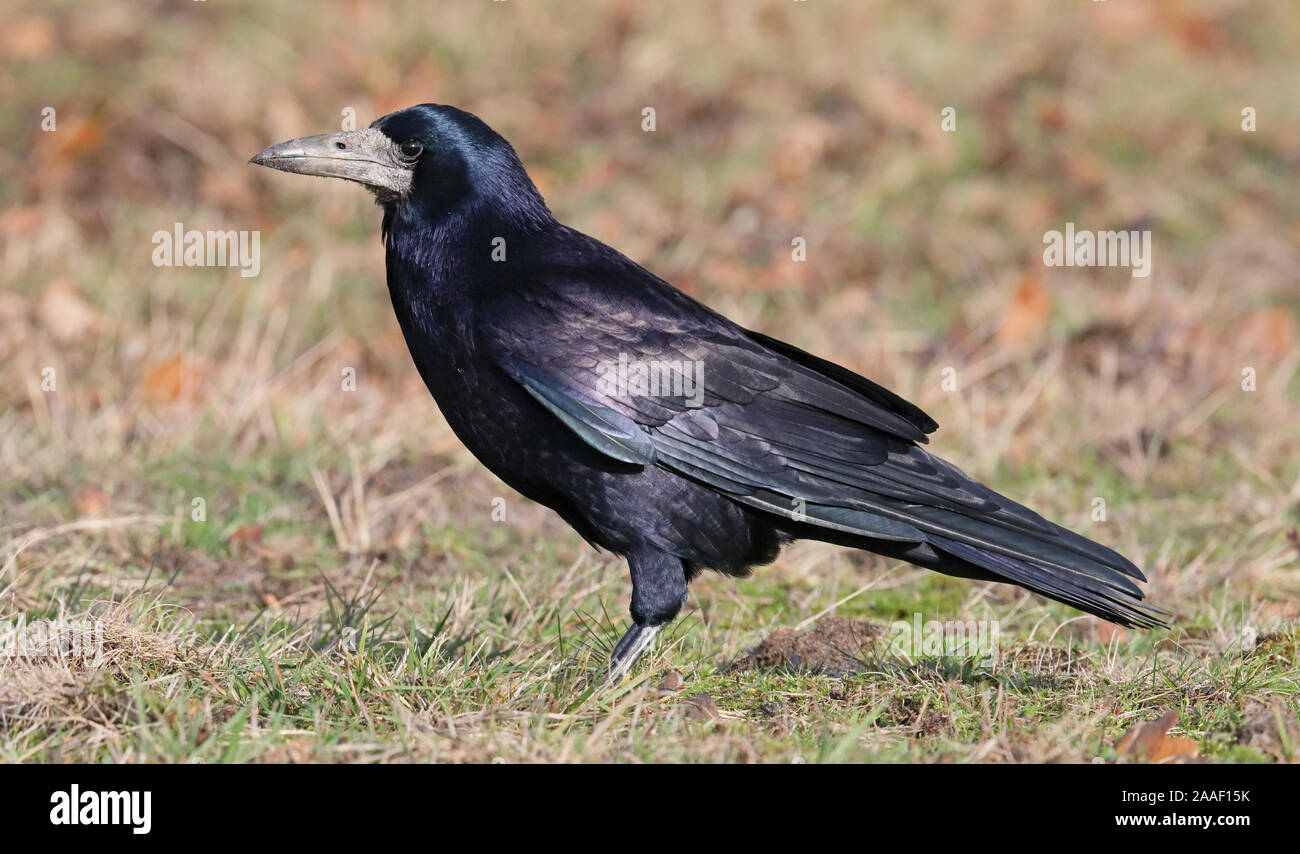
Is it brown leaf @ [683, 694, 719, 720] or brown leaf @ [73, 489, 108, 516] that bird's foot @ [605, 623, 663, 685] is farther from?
brown leaf @ [73, 489, 108, 516]

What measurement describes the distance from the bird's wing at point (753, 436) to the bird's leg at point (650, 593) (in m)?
0.21

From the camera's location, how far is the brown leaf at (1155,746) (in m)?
3.07

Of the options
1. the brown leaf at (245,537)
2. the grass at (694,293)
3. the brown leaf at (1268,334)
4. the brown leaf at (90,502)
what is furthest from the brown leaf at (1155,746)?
the brown leaf at (1268,334)

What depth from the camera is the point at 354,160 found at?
385 centimetres

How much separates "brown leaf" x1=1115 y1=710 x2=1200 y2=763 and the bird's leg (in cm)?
101

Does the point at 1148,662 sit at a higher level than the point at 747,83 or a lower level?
lower

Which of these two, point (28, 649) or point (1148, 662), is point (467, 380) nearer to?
point (28, 649)

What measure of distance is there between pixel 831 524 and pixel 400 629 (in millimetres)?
1101

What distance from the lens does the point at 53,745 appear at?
2936 mm

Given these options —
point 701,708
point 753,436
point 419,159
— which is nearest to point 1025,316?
point 753,436

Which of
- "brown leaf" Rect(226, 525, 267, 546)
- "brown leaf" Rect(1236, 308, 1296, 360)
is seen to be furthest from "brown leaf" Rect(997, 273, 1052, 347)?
"brown leaf" Rect(226, 525, 267, 546)

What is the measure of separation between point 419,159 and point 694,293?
3.50 m

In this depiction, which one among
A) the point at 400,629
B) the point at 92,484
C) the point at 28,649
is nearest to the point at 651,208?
the point at 92,484

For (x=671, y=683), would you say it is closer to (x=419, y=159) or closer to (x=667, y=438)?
(x=667, y=438)
